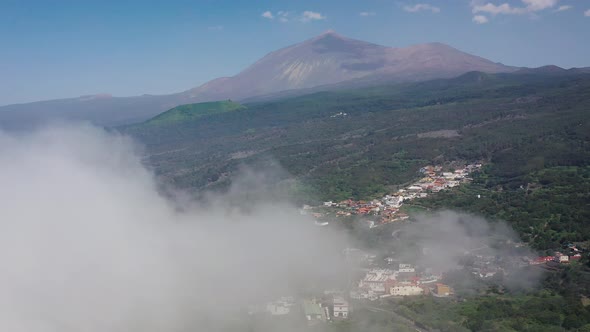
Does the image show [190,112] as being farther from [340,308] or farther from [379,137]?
[340,308]

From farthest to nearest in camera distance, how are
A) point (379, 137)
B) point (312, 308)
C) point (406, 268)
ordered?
point (379, 137) < point (406, 268) < point (312, 308)

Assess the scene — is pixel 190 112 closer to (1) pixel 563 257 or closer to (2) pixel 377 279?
(2) pixel 377 279

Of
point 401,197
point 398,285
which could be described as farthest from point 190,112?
point 398,285

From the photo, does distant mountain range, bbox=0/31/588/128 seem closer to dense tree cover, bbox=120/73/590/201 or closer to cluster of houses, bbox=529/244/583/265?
dense tree cover, bbox=120/73/590/201

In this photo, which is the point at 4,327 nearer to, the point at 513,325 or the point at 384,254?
the point at 513,325

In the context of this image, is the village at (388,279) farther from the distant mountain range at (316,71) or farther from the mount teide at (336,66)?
the mount teide at (336,66)

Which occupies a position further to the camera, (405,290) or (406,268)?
(406,268)

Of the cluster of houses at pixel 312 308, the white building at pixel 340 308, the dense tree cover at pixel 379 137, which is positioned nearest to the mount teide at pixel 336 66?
the dense tree cover at pixel 379 137

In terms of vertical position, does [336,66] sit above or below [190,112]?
above

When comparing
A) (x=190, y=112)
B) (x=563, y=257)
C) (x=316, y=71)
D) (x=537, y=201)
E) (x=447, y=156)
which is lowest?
(x=563, y=257)

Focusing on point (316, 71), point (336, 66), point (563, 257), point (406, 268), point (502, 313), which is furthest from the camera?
point (316, 71)
